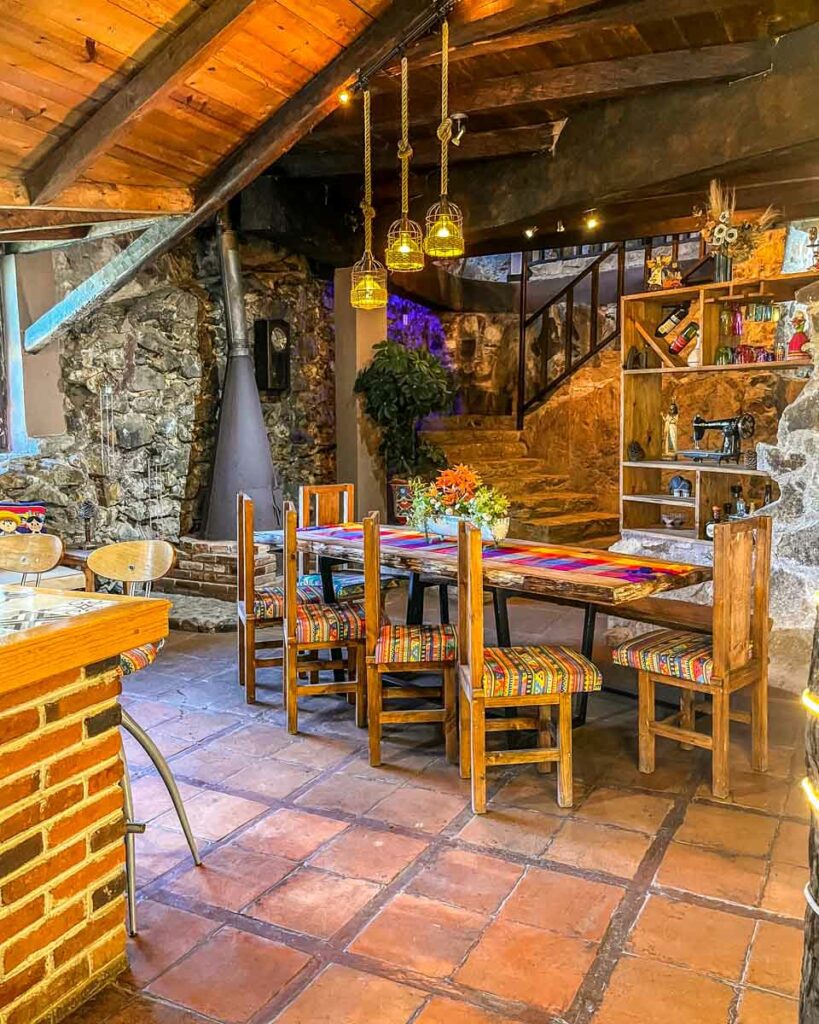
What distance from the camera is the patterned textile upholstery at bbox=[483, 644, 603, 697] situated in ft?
9.38

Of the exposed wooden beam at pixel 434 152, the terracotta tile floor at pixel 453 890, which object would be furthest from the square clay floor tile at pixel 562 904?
the exposed wooden beam at pixel 434 152

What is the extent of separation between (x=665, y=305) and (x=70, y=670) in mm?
3890

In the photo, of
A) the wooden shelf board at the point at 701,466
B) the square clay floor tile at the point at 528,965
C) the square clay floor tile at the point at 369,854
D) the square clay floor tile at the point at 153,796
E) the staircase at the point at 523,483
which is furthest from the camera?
the staircase at the point at 523,483

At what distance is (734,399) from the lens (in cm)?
678

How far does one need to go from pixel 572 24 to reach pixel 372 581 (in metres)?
2.57

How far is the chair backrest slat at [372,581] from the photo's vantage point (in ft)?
10.5

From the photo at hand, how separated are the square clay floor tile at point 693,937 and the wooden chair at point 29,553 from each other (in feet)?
7.48

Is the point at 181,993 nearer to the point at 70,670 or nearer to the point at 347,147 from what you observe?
the point at 70,670

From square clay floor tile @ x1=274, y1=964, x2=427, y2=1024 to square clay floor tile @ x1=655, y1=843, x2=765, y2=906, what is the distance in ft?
2.91

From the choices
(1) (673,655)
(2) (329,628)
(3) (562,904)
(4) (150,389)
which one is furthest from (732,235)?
(4) (150,389)

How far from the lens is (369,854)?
2.59 metres

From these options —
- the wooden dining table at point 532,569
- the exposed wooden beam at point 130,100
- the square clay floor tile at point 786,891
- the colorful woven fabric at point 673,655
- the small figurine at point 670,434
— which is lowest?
the square clay floor tile at point 786,891

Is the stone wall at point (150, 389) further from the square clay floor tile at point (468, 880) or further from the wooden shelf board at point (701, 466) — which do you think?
A: the square clay floor tile at point (468, 880)

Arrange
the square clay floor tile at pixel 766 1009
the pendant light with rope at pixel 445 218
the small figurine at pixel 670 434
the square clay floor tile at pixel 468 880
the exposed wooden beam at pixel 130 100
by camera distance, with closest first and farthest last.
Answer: the square clay floor tile at pixel 766 1009
the square clay floor tile at pixel 468 880
the exposed wooden beam at pixel 130 100
the pendant light with rope at pixel 445 218
the small figurine at pixel 670 434
